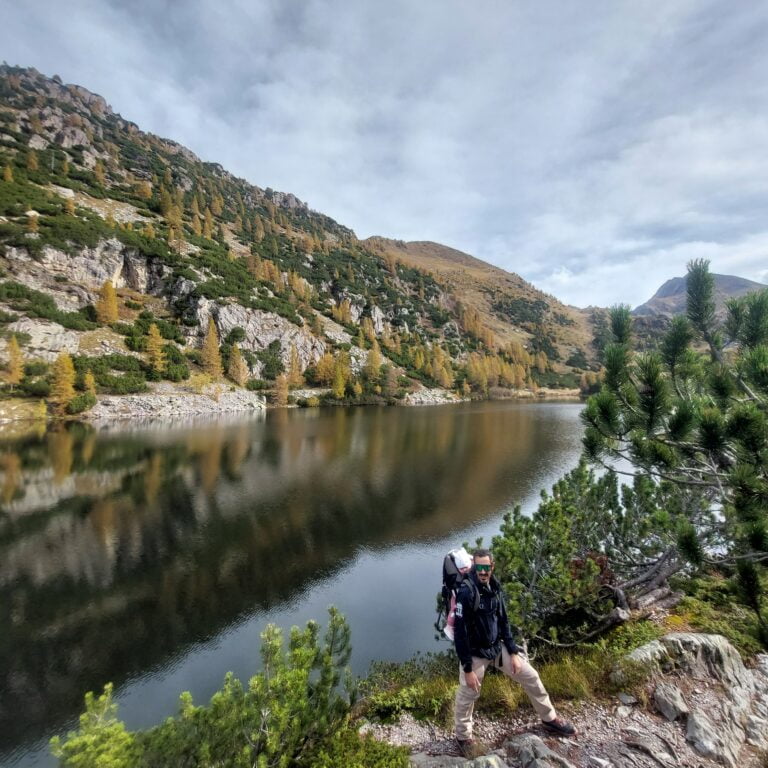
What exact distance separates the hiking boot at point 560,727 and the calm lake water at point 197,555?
4.99 meters

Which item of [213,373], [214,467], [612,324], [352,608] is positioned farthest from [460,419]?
[612,324]

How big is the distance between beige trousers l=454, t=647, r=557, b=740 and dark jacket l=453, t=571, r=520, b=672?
121mm

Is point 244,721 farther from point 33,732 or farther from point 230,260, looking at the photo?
point 230,260

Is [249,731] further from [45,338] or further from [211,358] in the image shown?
[211,358]

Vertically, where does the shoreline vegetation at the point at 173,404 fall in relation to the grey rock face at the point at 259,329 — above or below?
below

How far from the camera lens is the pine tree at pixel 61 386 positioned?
137ft

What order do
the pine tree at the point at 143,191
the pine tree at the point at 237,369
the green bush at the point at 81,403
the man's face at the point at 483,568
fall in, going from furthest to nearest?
the pine tree at the point at 143,191 → the pine tree at the point at 237,369 → the green bush at the point at 81,403 → the man's face at the point at 483,568

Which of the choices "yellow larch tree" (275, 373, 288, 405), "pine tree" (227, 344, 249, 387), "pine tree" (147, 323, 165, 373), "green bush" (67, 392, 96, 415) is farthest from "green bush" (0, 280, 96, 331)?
"yellow larch tree" (275, 373, 288, 405)

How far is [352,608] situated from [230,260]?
321 ft

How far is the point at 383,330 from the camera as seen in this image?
4633 inches

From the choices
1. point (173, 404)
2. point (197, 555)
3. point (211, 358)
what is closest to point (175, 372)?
point (173, 404)

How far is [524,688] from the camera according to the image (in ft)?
14.5

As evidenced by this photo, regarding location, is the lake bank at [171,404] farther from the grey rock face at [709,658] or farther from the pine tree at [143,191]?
the pine tree at [143,191]

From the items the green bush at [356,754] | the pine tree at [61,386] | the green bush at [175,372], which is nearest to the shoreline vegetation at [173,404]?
the pine tree at [61,386]
